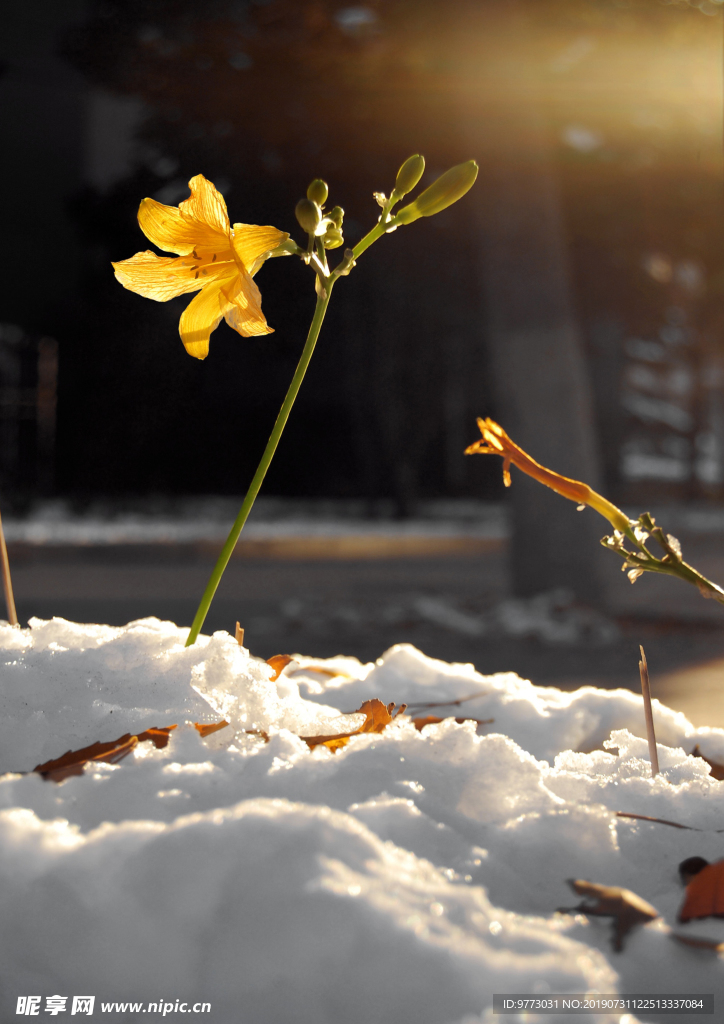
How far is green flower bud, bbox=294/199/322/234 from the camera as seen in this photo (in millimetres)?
838

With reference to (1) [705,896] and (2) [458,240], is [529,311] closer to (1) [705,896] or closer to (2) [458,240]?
(2) [458,240]

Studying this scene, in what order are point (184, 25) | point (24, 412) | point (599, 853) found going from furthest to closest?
1. point (24, 412)
2. point (184, 25)
3. point (599, 853)

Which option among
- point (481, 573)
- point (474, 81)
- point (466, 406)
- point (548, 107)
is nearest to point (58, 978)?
point (474, 81)

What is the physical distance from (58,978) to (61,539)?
8.23 m

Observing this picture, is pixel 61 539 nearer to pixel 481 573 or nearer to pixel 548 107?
pixel 481 573

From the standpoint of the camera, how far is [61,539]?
8.40 meters

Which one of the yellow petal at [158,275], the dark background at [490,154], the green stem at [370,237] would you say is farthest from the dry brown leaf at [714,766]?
the dark background at [490,154]

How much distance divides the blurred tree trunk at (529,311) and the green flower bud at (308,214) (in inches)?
159

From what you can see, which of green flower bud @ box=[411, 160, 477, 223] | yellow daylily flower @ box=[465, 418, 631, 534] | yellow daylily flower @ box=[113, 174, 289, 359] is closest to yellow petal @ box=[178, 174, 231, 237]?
yellow daylily flower @ box=[113, 174, 289, 359]

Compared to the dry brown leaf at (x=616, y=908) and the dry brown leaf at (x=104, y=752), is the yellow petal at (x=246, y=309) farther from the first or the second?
the dry brown leaf at (x=616, y=908)

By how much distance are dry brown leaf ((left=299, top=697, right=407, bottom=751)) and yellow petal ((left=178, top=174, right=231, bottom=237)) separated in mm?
519

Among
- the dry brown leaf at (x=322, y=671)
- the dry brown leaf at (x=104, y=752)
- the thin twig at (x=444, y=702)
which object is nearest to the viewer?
the dry brown leaf at (x=104, y=752)

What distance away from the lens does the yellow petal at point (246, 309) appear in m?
0.96

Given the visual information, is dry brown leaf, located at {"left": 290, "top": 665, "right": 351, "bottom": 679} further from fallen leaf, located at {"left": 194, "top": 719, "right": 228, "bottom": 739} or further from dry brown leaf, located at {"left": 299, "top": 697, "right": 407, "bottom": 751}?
fallen leaf, located at {"left": 194, "top": 719, "right": 228, "bottom": 739}
